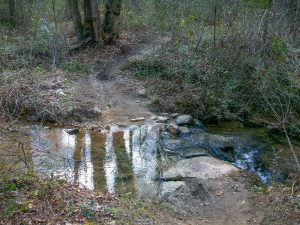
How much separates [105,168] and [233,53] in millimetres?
5363

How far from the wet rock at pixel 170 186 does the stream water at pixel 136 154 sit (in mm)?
129

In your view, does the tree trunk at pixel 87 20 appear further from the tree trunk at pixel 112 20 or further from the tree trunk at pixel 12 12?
the tree trunk at pixel 12 12

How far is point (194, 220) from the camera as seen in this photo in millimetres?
6465

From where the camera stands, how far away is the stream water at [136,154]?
7.57m

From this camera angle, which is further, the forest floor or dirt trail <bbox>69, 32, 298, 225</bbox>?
dirt trail <bbox>69, 32, 298, 225</bbox>

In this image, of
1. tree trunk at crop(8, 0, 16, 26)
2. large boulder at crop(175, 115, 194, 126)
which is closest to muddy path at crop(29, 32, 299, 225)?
large boulder at crop(175, 115, 194, 126)

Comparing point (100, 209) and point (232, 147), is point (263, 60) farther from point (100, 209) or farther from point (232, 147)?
point (100, 209)

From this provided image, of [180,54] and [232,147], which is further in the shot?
[180,54]

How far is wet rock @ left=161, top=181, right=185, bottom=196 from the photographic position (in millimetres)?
7238

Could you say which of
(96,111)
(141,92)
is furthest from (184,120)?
(96,111)

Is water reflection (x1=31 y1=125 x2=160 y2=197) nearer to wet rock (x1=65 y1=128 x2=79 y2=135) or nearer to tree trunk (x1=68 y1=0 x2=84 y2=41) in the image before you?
wet rock (x1=65 y1=128 x2=79 y2=135)

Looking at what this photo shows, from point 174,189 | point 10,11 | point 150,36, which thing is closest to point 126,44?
point 150,36

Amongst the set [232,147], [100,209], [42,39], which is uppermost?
[42,39]

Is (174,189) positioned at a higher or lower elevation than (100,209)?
lower
